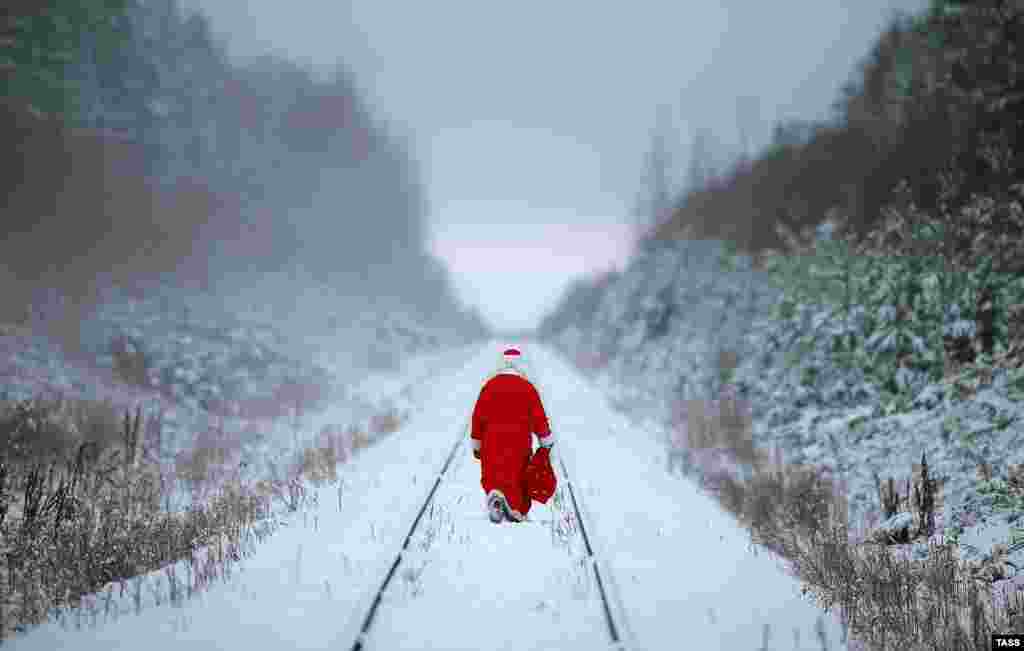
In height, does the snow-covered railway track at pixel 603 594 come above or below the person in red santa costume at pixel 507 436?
below

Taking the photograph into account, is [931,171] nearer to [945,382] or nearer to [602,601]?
[945,382]

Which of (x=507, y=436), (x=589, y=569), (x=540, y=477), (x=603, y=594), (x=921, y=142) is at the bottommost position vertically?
(x=603, y=594)

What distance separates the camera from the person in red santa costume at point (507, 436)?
566 cm

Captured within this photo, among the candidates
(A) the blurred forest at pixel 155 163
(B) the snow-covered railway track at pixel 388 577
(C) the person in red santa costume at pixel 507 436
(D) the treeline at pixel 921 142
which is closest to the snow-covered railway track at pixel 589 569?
(B) the snow-covered railway track at pixel 388 577

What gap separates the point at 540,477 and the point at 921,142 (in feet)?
38.7

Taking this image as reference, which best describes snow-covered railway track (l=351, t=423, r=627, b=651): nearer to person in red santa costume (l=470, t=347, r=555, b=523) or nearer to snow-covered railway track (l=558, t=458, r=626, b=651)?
snow-covered railway track (l=558, t=458, r=626, b=651)

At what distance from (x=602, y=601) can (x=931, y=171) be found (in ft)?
37.3

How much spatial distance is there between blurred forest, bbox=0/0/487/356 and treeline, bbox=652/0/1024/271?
19.7m

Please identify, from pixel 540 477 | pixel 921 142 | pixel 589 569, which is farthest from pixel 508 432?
pixel 921 142

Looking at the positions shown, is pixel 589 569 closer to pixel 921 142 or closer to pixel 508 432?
→ pixel 508 432

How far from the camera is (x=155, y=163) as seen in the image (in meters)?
24.0

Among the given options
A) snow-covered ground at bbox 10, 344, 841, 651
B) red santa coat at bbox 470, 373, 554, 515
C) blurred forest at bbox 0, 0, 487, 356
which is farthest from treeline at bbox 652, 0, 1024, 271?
blurred forest at bbox 0, 0, 487, 356

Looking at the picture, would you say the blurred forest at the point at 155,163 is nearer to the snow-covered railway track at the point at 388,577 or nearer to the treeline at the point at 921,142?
the snow-covered railway track at the point at 388,577

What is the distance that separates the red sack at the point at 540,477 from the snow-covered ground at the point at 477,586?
287 millimetres
